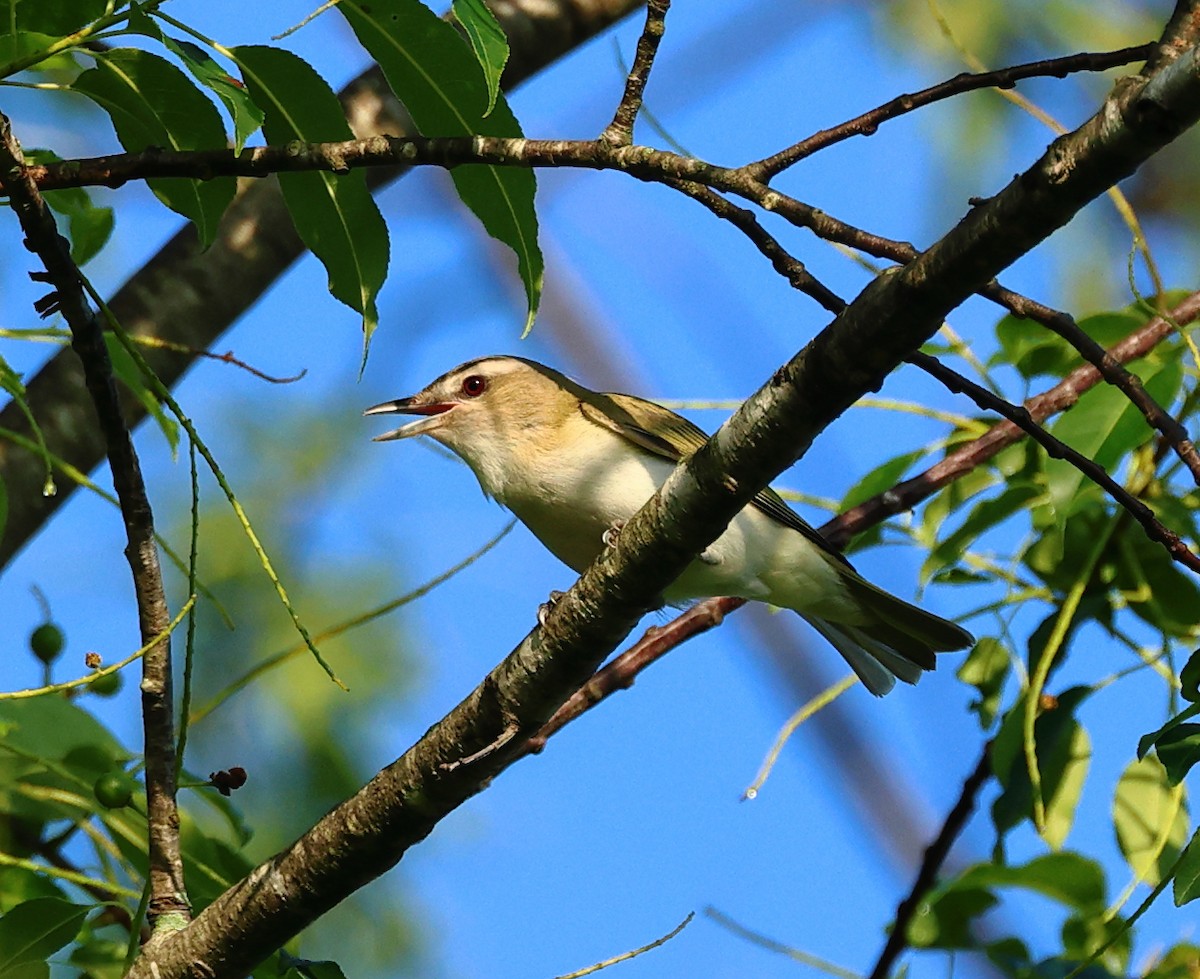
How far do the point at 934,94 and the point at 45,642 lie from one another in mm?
2512

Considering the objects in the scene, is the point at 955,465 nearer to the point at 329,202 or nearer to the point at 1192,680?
the point at 1192,680

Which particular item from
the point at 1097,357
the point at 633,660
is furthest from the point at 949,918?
the point at 1097,357

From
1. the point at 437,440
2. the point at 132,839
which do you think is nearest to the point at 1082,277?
the point at 437,440

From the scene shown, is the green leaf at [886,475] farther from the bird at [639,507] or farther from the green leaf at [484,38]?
the green leaf at [484,38]

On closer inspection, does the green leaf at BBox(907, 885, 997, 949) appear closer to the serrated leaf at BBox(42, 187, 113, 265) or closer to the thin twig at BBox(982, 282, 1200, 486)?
the thin twig at BBox(982, 282, 1200, 486)

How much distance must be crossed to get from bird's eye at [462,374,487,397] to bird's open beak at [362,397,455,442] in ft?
0.25

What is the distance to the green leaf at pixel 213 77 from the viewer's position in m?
2.31

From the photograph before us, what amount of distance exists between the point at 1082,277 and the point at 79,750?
471 cm

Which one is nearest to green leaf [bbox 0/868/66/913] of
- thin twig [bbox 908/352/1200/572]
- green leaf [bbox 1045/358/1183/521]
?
thin twig [bbox 908/352/1200/572]

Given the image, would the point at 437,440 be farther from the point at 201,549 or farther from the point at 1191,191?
the point at 1191,191

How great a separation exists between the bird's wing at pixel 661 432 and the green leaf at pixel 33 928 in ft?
8.48

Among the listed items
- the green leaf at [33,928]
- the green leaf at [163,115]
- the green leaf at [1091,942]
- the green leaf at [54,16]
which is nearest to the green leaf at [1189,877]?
the green leaf at [1091,942]

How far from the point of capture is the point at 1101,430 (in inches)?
141

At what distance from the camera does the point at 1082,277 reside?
21.0 ft
